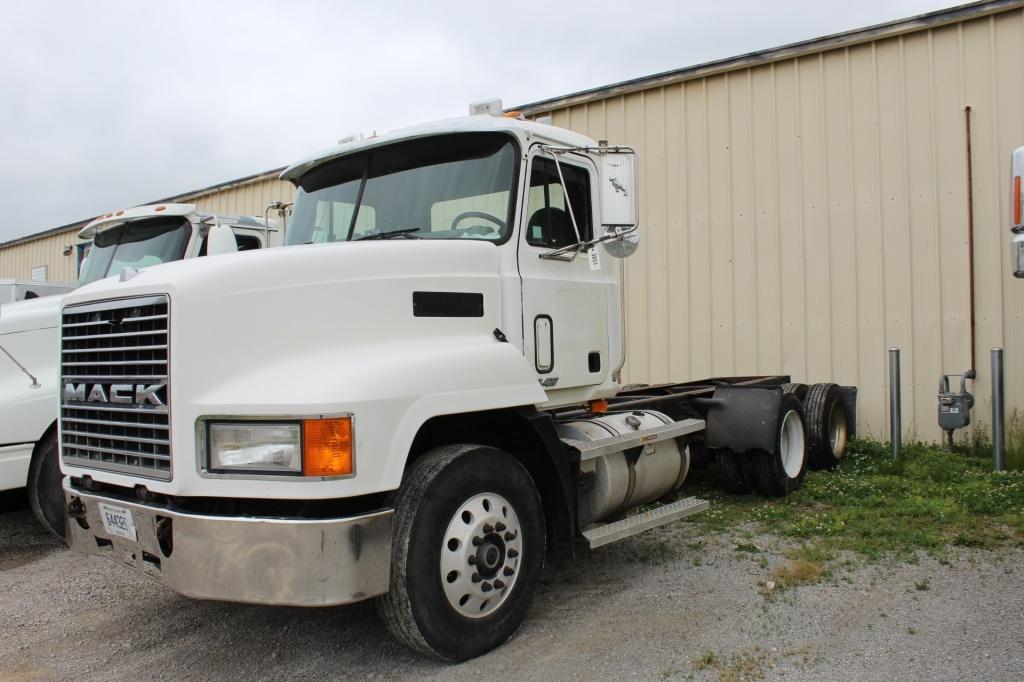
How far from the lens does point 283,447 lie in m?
3.34

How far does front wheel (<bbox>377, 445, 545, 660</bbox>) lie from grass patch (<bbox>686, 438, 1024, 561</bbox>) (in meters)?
2.12

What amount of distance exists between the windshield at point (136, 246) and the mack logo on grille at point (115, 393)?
3.31m

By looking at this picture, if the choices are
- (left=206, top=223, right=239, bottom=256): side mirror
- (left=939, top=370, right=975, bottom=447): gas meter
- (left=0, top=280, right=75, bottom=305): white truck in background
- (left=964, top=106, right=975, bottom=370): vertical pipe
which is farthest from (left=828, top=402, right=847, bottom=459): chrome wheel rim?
(left=0, top=280, right=75, bottom=305): white truck in background

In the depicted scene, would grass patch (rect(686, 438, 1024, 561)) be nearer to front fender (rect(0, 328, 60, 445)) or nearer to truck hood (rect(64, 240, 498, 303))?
truck hood (rect(64, 240, 498, 303))

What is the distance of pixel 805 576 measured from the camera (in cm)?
486

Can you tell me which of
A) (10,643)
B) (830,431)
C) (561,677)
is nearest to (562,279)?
(561,677)

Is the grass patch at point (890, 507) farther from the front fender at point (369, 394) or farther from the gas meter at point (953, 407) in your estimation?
the front fender at point (369, 394)

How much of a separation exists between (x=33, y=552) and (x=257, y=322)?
3949mm

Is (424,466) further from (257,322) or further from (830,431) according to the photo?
(830,431)

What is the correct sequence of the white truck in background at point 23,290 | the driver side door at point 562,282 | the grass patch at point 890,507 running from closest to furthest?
1. the driver side door at point 562,282
2. the grass patch at point 890,507
3. the white truck in background at point 23,290

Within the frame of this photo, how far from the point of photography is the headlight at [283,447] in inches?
130

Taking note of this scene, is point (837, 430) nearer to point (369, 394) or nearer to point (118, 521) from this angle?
point (369, 394)

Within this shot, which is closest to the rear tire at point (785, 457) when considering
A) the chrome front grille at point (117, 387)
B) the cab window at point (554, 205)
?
the cab window at point (554, 205)

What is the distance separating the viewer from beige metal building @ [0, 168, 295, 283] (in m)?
14.4
